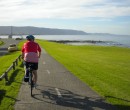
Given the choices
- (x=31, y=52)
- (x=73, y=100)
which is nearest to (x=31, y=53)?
(x=31, y=52)

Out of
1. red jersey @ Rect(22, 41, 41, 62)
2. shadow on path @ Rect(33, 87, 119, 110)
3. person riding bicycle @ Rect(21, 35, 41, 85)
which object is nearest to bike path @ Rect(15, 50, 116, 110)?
shadow on path @ Rect(33, 87, 119, 110)

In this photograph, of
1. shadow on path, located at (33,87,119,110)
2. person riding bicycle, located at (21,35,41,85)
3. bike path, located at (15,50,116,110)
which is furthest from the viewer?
person riding bicycle, located at (21,35,41,85)

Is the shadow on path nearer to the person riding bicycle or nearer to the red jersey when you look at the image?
the person riding bicycle

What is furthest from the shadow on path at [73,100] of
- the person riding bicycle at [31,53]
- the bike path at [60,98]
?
the person riding bicycle at [31,53]

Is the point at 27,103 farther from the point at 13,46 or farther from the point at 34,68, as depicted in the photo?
the point at 13,46

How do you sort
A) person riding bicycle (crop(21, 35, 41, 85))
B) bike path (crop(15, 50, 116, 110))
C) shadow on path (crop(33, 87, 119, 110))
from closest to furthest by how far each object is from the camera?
bike path (crop(15, 50, 116, 110)) < shadow on path (crop(33, 87, 119, 110)) < person riding bicycle (crop(21, 35, 41, 85))

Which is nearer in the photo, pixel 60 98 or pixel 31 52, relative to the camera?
pixel 60 98

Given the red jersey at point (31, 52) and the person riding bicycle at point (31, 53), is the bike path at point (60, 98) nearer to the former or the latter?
the person riding bicycle at point (31, 53)

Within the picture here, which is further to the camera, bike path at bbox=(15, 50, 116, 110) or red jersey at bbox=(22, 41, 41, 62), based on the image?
red jersey at bbox=(22, 41, 41, 62)

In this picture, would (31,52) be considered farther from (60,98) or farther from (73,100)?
(73,100)

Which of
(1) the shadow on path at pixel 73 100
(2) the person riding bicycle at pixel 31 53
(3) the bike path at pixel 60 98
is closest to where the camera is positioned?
(3) the bike path at pixel 60 98

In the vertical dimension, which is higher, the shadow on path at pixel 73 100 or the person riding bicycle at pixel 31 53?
the person riding bicycle at pixel 31 53

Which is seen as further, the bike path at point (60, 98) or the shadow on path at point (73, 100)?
the shadow on path at point (73, 100)

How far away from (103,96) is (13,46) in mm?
42762
